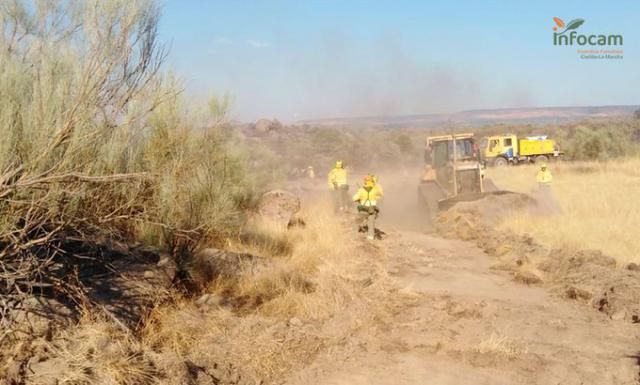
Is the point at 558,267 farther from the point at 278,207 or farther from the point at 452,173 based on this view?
the point at 452,173

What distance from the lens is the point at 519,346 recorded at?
636cm

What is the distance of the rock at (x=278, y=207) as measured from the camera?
44.7ft

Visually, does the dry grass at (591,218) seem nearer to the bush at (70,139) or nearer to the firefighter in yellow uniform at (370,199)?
the firefighter in yellow uniform at (370,199)

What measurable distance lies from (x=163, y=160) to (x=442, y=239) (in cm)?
867

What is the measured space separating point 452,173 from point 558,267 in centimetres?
862

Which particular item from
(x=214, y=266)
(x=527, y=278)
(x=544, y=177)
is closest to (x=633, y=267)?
(x=527, y=278)

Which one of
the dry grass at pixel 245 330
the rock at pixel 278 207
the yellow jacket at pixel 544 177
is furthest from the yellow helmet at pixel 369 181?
the yellow jacket at pixel 544 177

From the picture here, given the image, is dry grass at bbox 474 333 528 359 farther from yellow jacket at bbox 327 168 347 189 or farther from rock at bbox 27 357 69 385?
yellow jacket at bbox 327 168 347 189

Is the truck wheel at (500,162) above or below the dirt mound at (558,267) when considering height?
above

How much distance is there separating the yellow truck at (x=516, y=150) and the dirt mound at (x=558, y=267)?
985 inches

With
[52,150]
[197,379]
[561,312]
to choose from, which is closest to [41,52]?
[52,150]

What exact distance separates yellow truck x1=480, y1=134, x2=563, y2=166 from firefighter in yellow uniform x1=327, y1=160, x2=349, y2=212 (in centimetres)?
2443

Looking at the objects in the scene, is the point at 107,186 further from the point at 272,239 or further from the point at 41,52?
the point at 272,239

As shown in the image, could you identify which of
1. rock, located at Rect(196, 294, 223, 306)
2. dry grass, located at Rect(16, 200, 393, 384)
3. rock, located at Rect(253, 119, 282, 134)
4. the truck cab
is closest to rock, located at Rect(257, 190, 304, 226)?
dry grass, located at Rect(16, 200, 393, 384)
